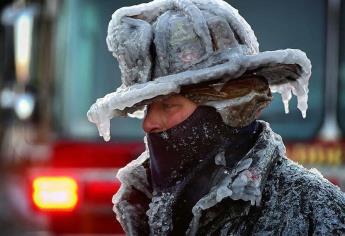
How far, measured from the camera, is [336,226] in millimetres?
2176

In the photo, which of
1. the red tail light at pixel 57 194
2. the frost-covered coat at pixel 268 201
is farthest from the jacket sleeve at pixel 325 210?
the red tail light at pixel 57 194

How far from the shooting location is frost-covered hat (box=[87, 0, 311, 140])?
7.41 ft

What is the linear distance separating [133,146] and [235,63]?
14.6 ft

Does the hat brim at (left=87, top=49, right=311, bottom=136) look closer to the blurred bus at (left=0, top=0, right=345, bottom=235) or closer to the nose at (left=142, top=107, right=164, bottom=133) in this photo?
the nose at (left=142, top=107, right=164, bottom=133)

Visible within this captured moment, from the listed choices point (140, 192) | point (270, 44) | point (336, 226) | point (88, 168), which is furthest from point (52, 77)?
point (336, 226)

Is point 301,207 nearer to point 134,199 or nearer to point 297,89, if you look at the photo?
point 297,89

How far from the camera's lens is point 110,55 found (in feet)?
21.6

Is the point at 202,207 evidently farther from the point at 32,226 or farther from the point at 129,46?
the point at 32,226

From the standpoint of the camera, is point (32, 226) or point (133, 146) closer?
point (133, 146)

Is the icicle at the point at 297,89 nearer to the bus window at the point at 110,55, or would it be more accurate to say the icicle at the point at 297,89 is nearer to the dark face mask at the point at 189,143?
the dark face mask at the point at 189,143

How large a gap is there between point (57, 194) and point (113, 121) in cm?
68

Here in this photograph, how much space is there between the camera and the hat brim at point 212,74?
225 centimetres

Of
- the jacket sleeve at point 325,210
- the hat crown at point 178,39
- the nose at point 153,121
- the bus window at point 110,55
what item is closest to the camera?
the jacket sleeve at point 325,210

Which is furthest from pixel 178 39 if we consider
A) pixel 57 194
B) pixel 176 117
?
pixel 57 194
